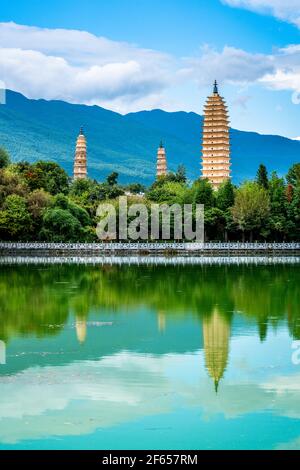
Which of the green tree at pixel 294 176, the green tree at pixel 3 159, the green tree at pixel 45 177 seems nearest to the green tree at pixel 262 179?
the green tree at pixel 294 176

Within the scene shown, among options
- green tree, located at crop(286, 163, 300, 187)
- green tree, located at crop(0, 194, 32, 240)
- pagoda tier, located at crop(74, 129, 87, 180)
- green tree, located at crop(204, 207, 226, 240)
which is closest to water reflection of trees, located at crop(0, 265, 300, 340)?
green tree, located at crop(0, 194, 32, 240)

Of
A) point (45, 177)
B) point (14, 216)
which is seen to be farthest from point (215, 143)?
point (14, 216)

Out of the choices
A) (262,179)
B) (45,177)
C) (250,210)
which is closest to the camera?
(250,210)

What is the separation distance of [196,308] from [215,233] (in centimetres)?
3057

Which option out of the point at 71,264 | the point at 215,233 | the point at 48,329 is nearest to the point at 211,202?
the point at 215,233

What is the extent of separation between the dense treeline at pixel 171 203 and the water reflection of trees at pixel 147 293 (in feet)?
33.8

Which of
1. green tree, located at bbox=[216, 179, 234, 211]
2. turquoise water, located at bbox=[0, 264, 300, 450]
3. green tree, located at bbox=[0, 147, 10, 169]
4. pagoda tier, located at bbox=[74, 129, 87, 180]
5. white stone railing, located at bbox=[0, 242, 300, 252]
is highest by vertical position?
pagoda tier, located at bbox=[74, 129, 87, 180]

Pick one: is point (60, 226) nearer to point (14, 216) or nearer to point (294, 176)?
point (14, 216)

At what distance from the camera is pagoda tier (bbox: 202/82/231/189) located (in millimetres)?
66812

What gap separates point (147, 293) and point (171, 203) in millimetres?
27640

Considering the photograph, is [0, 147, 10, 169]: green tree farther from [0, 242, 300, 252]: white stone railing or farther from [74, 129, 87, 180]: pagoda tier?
[74, 129, 87, 180]: pagoda tier

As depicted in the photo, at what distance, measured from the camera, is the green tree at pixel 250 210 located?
165 feet

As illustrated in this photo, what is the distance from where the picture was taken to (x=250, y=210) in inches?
1981

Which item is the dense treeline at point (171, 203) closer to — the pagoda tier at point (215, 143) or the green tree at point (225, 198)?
the green tree at point (225, 198)
